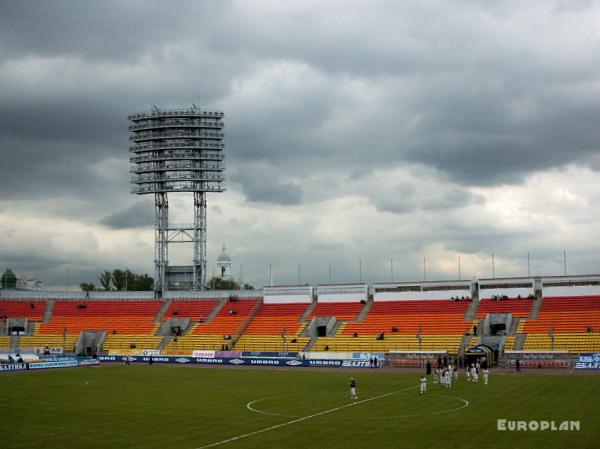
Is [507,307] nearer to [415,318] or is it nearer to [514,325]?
[514,325]

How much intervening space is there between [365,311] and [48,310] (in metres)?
51.8

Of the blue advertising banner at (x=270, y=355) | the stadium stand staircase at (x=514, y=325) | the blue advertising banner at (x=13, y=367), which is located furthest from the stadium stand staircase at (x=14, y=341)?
the stadium stand staircase at (x=514, y=325)

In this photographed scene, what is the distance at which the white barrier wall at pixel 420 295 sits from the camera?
96875mm

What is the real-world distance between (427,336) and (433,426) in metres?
49.9

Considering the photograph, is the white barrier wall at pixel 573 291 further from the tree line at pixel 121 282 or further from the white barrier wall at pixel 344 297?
the tree line at pixel 121 282

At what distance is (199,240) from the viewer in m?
112

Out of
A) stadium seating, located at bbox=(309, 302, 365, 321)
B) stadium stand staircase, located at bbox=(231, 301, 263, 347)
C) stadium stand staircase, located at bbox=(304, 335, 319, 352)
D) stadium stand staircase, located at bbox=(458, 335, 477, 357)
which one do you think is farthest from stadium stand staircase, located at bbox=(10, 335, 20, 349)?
stadium stand staircase, located at bbox=(458, 335, 477, 357)

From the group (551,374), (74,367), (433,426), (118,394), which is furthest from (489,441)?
(74,367)

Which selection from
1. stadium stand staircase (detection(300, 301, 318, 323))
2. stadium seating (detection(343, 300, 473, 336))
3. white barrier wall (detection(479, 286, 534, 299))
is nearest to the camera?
stadium seating (detection(343, 300, 473, 336))

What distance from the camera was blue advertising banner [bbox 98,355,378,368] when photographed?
7562 cm

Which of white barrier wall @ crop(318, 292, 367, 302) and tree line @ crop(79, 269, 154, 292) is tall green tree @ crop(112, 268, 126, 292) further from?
white barrier wall @ crop(318, 292, 367, 302)

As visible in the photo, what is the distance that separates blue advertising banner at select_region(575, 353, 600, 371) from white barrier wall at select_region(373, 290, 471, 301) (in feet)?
94.3

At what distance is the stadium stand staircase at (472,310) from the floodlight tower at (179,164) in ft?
147

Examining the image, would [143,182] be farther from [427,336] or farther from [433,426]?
[433,426]
